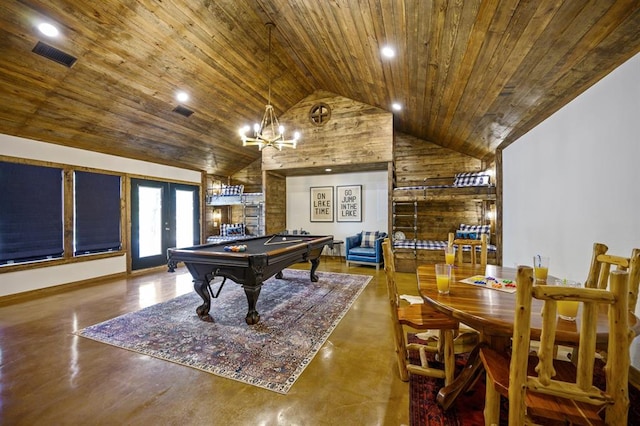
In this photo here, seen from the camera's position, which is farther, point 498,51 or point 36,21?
point 36,21

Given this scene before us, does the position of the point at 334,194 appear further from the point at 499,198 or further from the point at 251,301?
the point at 251,301

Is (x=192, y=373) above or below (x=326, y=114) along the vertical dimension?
below

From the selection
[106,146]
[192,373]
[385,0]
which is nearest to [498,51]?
[385,0]

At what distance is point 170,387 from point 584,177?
164 inches

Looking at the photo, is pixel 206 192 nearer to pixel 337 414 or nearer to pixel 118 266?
pixel 118 266

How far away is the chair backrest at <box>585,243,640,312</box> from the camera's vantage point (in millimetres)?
1458

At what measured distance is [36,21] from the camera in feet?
9.98

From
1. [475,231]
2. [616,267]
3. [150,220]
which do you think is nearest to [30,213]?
[150,220]

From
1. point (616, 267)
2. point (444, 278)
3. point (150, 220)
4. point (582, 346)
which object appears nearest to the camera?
point (582, 346)

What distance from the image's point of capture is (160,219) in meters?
6.70

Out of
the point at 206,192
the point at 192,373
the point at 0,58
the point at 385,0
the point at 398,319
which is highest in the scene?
the point at 385,0

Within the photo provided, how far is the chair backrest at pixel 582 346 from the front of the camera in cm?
96

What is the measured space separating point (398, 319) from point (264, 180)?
572 cm

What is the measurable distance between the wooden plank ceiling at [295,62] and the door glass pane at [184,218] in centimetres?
143
